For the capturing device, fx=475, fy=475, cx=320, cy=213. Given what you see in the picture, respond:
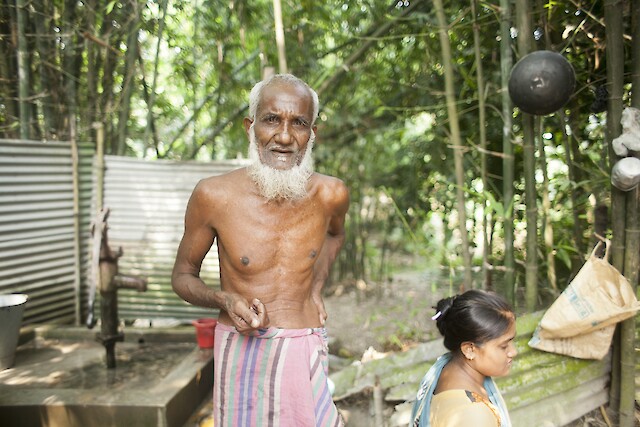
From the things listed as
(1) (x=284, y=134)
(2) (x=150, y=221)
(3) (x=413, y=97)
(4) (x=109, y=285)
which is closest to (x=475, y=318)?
(1) (x=284, y=134)

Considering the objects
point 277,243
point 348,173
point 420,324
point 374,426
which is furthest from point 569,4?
point 348,173

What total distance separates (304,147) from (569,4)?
2.17m

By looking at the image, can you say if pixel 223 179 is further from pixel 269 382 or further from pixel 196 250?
pixel 269 382

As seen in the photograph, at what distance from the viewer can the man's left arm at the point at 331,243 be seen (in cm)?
220

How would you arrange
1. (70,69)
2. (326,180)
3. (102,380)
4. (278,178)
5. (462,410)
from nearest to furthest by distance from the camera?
(462,410) < (278,178) < (326,180) < (102,380) < (70,69)

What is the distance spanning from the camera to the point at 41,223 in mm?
3807

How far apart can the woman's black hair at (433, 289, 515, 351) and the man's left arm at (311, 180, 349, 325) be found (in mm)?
557

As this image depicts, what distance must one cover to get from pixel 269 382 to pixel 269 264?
0.47 metres

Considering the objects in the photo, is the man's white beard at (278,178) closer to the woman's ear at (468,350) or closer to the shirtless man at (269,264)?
the shirtless man at (269,264)

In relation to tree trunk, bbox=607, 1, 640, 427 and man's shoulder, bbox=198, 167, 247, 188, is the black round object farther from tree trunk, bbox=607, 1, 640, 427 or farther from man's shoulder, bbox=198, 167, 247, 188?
man's shoulder, bbox=198, 167, 247, 188

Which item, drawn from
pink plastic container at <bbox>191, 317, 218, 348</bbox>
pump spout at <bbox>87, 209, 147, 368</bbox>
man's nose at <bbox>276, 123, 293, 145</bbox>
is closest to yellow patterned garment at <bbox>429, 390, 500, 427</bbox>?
man's nose at <bbox>276, 123, 293, 145</bbox>

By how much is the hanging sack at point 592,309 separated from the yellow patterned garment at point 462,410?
949 mm

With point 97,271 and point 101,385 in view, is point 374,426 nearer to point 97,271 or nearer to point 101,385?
point 101,385

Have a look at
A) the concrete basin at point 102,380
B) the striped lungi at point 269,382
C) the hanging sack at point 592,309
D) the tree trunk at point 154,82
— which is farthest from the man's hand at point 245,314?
the tree trunk at point 154,82
